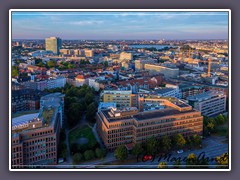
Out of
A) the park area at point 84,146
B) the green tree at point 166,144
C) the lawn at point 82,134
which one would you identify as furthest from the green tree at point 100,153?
the green tree at point 166,144

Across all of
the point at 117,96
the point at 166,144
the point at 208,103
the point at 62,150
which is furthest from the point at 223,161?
the point at 117,96

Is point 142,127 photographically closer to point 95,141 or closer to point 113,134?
point 113,134

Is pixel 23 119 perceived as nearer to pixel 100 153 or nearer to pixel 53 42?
pixel 100 153

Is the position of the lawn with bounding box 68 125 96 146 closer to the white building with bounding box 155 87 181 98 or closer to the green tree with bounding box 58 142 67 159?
the green tree with bounding box 58 142 67 159

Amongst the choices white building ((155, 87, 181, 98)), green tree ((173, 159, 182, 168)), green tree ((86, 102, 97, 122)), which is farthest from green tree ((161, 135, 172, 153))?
white building ((155, 87, 181, 98))
